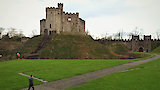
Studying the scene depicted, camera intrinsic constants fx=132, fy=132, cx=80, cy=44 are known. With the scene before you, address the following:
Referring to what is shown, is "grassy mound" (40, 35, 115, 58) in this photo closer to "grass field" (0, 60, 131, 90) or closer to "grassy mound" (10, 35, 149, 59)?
"grassy mound" (10, 35, 149, 59)

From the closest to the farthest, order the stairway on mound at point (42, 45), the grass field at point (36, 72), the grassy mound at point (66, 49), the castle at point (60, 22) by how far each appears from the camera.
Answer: the grass field at point (36, 72), the stairway on mound at point (42, 45), the grassy mound at point (66, 49), the castle at point (60, 22)

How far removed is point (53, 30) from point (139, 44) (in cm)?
5444

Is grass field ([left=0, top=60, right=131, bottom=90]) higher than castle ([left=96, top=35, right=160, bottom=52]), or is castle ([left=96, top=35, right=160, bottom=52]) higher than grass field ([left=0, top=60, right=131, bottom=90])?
castle ([left=96, top=35, right=160, bottom=52])

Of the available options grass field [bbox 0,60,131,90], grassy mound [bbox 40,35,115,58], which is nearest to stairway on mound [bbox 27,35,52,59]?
grassy mound [bbox 40,35,115,58]

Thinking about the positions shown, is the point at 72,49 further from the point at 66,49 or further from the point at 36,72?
the point at 36,72

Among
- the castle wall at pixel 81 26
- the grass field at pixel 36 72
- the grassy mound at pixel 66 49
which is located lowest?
the grass field at pixel 36 72

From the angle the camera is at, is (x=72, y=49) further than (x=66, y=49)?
Yes

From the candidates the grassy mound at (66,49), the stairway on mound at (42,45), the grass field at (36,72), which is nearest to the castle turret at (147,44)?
the grassy mound at (66,49)

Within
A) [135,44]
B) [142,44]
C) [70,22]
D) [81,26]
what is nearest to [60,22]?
[70,22]

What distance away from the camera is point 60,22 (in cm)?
6944

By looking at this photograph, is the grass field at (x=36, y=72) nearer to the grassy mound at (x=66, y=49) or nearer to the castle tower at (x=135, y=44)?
the grassy mound at (x=66, y=49)

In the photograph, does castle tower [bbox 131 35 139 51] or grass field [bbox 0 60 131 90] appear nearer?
grass field [bbox 0 60 131 90]

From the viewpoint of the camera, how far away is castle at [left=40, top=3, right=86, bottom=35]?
67625 mm

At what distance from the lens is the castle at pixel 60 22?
222ft
